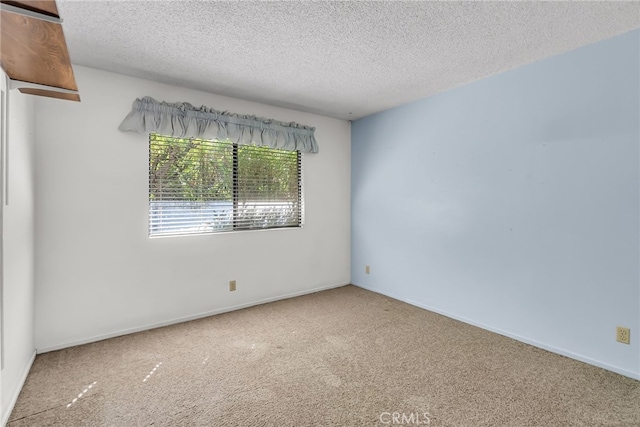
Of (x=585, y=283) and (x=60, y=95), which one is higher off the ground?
(x=60, y=95)

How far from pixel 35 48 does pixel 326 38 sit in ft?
5.33

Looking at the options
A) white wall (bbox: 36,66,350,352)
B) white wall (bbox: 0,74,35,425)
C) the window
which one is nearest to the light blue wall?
the window

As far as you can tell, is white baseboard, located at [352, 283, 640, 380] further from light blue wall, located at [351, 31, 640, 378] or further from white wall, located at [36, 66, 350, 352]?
white wall, located at [36, 66, 350, 352]

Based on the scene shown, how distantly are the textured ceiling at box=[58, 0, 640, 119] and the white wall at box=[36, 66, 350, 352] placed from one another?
419 mm

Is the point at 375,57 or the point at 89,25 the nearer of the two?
the point at 89,25

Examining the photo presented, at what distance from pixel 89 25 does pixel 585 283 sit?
393 cm

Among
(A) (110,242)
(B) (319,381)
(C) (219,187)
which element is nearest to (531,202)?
(B) (319,381)

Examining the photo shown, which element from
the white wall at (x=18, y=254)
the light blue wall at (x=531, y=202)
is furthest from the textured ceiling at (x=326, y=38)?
the white wall at (x=18, y=254)

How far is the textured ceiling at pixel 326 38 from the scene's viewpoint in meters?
1.90

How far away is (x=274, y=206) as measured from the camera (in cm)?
383

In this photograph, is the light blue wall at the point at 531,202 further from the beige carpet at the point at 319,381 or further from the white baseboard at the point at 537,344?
the beige carpet at the point at 319,381

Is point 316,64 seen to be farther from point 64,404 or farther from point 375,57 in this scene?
point 64,404

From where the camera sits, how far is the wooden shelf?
110 centimetres

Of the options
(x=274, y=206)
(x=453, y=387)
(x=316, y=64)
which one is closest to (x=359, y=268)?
(x=274, y=206)
